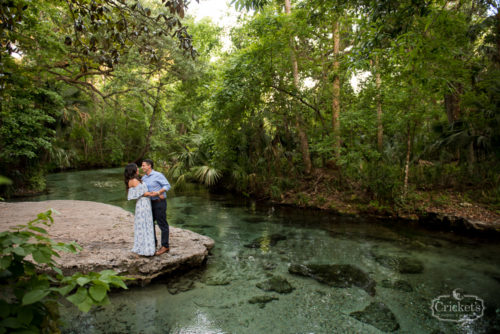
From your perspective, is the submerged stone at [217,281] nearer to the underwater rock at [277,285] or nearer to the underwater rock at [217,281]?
the underwater rock at [217,281]

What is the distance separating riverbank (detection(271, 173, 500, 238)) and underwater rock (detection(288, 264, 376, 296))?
4.31 m

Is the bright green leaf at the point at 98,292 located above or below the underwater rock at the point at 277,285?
above

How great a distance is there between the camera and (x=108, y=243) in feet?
17.8

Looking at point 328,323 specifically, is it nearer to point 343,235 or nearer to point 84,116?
point 343,235

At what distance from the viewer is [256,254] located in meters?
6.58

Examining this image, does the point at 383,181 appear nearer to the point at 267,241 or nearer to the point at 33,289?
the point at 267,241

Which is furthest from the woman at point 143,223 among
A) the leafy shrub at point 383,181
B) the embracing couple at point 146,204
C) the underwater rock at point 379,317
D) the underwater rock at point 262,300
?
the leafy shrub at point 383,181

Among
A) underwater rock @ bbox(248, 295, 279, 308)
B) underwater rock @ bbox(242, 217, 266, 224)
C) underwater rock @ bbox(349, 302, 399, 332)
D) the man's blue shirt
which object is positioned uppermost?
the man's blue shirt

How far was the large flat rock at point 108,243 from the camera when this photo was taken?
460 cm

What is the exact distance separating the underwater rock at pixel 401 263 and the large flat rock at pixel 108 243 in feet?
12.2

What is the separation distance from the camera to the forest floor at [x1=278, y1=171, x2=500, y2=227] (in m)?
8.37

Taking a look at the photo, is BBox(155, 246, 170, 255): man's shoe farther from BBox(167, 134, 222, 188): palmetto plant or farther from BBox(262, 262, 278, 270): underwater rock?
BBox(167, 134, 222, 188): palmetto plant

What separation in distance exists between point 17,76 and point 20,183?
22.1ft

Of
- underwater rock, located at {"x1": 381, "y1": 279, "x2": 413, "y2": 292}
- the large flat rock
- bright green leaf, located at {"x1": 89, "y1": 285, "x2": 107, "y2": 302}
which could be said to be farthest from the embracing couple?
underwater rock, located at {"x1": 381, "y1": 279, "x2": 413, "y2": 292}
